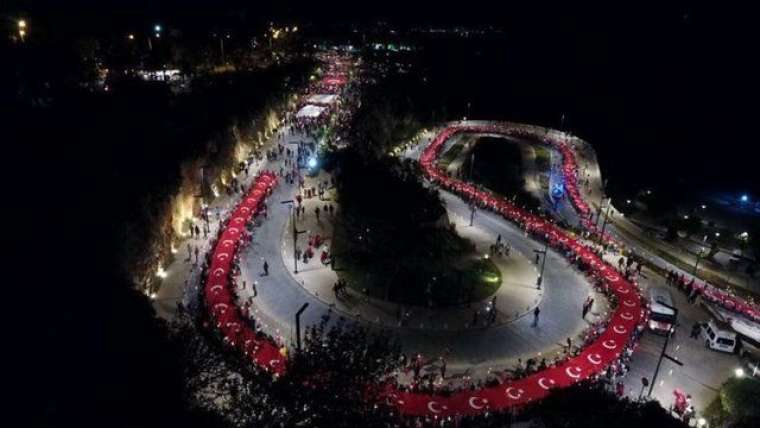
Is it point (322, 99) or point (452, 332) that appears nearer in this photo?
point (452, 332)

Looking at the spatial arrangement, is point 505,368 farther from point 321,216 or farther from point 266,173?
point 266,173

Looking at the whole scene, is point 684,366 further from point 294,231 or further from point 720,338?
point 294,231

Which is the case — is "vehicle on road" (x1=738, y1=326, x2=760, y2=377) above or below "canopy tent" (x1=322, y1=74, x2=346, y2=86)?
below

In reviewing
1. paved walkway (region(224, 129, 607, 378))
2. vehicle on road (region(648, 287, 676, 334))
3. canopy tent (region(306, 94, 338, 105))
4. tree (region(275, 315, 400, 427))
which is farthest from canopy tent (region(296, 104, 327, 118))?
tree (region(275, 315, 400, 427))

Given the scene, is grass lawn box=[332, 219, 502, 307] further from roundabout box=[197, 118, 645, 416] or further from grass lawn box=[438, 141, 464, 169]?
grass lawn box=[438, 141, 464, 169]

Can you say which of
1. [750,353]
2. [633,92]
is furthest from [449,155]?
[633,92]

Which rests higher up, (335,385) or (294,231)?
(335,385)

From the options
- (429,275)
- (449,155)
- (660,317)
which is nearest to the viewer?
(660,317)
